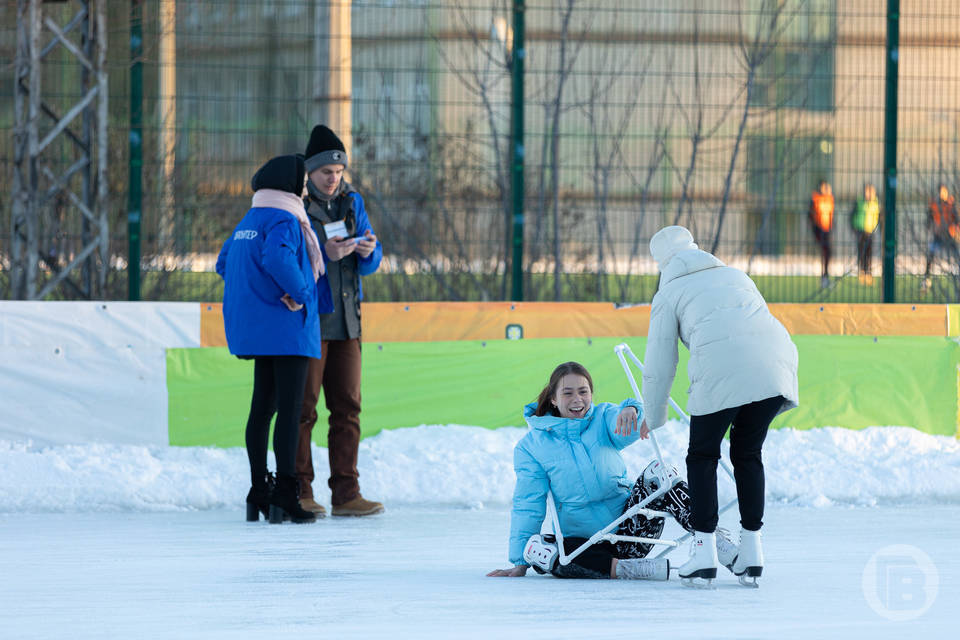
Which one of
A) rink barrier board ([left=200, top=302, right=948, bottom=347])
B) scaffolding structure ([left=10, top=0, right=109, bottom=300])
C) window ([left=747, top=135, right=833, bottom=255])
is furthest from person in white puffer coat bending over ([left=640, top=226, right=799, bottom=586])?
scaffolding structure ([left=10, top=0, right=109, bottom=300])

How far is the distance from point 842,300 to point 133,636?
643 centimetres

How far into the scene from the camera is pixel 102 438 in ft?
27.9

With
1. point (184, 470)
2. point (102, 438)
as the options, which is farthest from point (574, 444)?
point (102, 438)

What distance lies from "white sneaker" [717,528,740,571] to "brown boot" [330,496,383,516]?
2.47 metres

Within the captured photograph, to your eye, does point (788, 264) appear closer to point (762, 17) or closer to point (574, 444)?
point (762, 17)

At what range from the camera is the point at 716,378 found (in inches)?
203

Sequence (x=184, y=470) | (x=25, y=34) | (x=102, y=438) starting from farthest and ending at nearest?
(x=25, y=34) → (x=102, y=438) → (x=184, y=470)

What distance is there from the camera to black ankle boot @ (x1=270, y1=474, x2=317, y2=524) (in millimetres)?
7066

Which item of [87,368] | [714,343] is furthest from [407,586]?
[87,368]

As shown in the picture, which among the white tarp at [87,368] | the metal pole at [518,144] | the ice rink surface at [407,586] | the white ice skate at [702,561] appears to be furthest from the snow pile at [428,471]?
the white ice skate at [702,561]

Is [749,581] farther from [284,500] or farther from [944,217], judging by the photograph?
[944,217]

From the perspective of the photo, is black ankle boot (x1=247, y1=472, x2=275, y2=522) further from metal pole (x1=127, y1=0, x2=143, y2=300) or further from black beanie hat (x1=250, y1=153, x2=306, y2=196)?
metal pole (x1=127, y1=0, x2=143, y2=300)

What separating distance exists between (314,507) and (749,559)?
2.83 meters

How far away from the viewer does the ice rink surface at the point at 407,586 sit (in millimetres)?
4445
